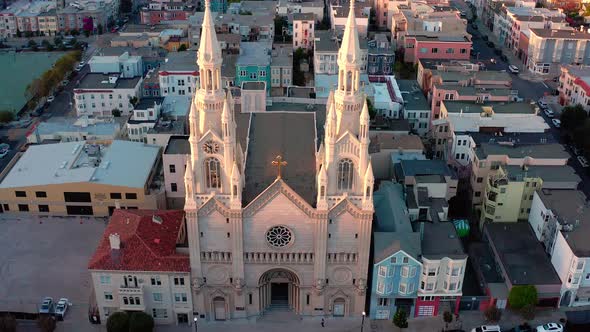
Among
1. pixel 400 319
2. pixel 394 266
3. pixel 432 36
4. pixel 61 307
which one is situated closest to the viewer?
pixel 394 266

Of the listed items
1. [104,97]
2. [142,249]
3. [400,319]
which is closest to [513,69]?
[104,97]

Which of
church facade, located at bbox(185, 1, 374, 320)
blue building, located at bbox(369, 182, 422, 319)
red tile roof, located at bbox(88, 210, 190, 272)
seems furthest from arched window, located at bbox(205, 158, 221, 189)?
blue building, located at bbox(369, 182, 422, 319)

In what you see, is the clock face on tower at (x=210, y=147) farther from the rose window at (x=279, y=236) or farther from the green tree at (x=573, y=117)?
the green tree at (x=573, y=117)

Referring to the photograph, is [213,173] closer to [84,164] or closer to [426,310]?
[426,310]

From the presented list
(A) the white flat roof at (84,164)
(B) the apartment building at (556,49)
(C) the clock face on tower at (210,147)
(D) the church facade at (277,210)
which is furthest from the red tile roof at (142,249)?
(B) the apartment building at (556,49)

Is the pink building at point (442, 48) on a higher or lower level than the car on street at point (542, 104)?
higher

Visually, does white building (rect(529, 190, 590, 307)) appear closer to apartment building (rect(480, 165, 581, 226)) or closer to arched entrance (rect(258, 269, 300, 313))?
apartment building (rect(480, 165, 581, 226))

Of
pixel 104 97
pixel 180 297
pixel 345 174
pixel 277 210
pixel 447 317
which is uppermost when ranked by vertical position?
pixel 345 174
